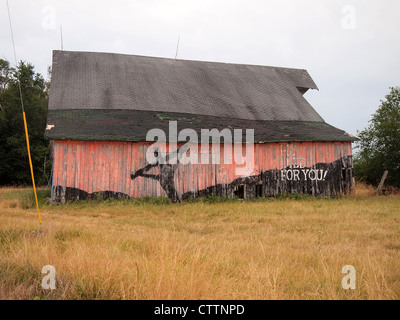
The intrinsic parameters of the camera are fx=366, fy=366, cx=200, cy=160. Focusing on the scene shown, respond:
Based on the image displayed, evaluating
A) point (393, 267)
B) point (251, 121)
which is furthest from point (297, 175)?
point (393, 267)

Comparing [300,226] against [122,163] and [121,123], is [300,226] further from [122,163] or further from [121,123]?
[121,123]

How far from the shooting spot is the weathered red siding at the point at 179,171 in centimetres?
1380

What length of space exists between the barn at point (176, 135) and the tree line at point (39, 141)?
5328 mm

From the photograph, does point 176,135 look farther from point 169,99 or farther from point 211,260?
point 211,260

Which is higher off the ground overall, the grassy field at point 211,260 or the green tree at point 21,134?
the green tree at point 21,134

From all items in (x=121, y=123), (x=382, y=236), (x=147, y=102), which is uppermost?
(x=147, y=102)

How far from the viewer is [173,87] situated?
19750 millimetres

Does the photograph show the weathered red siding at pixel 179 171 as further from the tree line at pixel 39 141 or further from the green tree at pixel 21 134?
the green tree at pixel 21 134

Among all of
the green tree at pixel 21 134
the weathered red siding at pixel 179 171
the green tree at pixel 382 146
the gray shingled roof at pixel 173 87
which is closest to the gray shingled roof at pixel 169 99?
the gray shingled roof at pixel 173 87

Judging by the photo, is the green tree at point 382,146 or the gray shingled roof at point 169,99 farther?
the green tree at point 382,146

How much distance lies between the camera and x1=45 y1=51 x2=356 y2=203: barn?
14070mm

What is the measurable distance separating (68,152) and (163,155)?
361cm

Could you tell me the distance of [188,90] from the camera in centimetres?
1975
